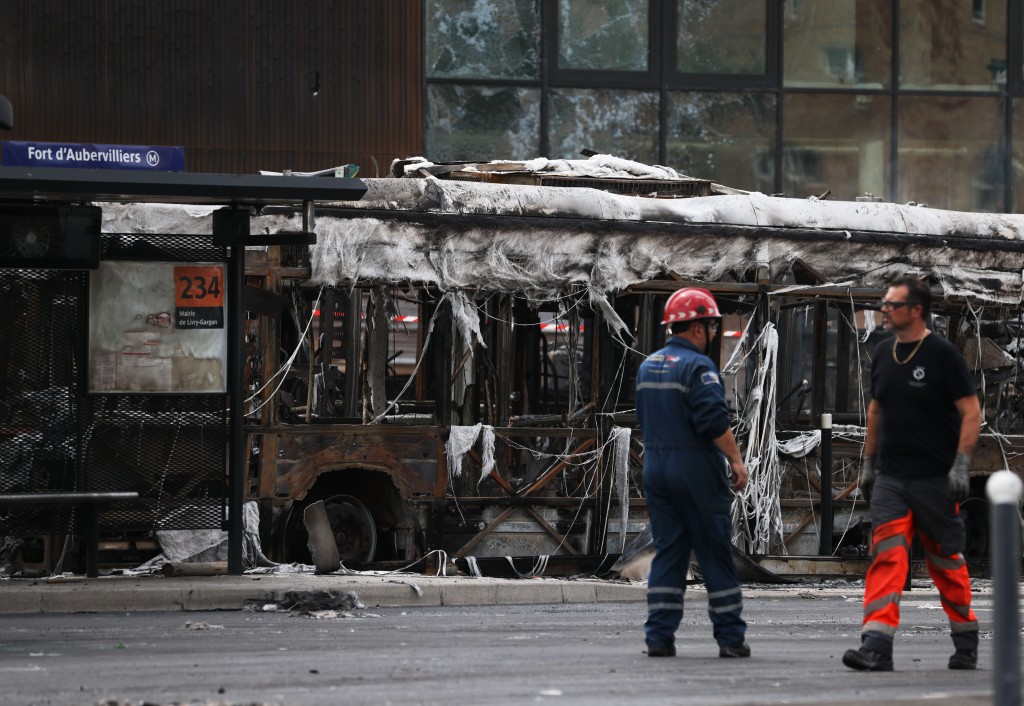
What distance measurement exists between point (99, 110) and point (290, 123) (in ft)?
7.58

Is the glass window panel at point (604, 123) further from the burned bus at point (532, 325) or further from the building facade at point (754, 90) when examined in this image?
the burned bus at point (532, 325)

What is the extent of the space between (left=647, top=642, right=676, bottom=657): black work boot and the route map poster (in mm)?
4637

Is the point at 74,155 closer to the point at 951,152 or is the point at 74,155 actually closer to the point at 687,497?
the point at 687,497

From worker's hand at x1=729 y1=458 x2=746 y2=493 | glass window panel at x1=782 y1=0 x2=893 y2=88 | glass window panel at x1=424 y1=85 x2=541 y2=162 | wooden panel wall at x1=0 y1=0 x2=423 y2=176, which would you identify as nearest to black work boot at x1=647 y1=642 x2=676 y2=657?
worker's hand at x1=729 y1=458 x2=746 y2=493

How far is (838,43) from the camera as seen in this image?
2298 cm

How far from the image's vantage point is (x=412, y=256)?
13.7m

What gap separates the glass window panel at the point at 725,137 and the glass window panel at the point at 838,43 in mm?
685

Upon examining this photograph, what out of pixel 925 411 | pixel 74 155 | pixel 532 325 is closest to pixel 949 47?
pixel 532 325

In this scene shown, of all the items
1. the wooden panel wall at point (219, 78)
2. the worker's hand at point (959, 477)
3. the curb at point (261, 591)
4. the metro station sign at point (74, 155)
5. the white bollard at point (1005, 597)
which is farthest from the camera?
the wooden panel wall at point (219, 78)

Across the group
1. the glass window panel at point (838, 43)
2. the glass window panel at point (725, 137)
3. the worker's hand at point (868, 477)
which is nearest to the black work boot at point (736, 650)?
the worker's hand at point (868, 477)

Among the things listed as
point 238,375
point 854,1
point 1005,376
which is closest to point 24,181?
point 238,375

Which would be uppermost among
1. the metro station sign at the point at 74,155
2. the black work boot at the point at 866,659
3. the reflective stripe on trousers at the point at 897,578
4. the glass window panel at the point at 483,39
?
the glass window panel at the point at 483,39

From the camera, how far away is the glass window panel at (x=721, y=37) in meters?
22.4

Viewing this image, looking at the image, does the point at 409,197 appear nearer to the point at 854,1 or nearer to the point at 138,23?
the point at 138,23
